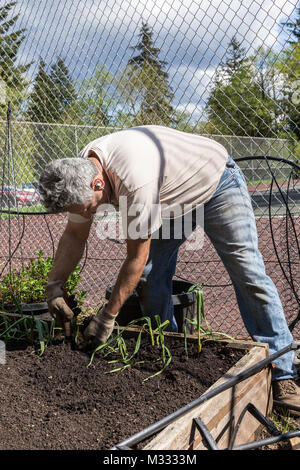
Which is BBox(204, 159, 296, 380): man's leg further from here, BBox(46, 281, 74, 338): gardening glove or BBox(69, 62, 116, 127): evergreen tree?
BBox(69, 62, 116, 127): evergreen tree

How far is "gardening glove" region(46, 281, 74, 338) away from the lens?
216 centimetres

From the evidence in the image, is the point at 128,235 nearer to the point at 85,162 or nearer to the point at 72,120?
the point at 85,162

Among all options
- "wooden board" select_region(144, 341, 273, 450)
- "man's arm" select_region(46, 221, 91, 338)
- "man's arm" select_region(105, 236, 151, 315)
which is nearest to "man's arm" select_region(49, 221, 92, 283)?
"man's arm" select_region(46, 221, 91, 338)

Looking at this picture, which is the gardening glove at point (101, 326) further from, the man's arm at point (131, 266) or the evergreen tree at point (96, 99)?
the evergreen tree at point (96, 99)

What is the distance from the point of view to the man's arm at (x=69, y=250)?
2.26m

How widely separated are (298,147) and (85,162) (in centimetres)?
151

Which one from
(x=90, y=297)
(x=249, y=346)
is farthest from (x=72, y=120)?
(x=249, y=346)

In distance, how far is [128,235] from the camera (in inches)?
71.8

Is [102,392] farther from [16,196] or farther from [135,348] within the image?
[16,196]

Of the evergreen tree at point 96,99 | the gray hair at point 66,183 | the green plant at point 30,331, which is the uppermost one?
the evergreen tree at point 96,99

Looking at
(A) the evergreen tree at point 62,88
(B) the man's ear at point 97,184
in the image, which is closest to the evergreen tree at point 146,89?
(A) the evergreen tree at point 62,88

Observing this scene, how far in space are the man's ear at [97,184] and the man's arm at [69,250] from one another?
405mm

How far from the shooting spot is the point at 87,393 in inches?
75.1

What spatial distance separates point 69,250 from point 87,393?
0.71 meters
